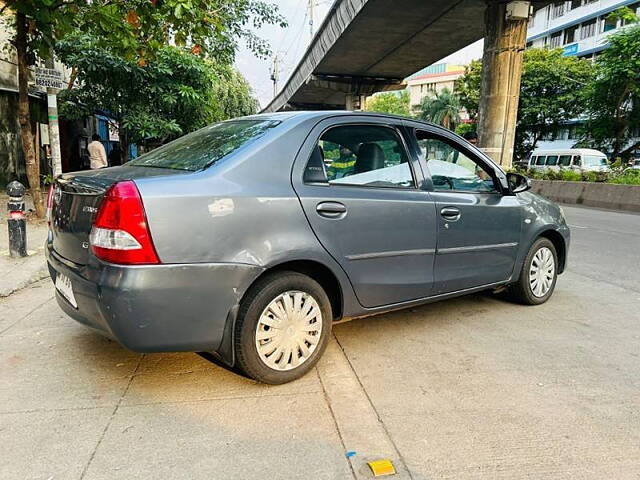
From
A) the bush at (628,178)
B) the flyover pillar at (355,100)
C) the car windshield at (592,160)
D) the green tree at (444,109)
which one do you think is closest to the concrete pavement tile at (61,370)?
the bush at (628,178)

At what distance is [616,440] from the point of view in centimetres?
253

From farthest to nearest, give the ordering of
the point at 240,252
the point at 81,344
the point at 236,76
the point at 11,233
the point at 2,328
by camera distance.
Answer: the point at 236,76, the point at 11,233, the point at 2,328, the point at 81,344, the point at 240,252

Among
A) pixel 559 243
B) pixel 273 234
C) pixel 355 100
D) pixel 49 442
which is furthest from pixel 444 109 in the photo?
pixel 49 442

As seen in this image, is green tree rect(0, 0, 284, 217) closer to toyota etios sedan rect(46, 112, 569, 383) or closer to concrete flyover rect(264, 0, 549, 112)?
toyota etios sedan rect(46, 112, 569, 383)

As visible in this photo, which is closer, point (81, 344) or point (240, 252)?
point (240, 252)

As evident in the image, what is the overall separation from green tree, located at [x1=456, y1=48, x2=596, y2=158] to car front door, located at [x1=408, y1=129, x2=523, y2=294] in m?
36.9

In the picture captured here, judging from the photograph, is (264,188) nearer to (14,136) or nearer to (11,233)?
(11,233)

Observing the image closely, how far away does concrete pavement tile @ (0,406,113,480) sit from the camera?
2242 millimetres

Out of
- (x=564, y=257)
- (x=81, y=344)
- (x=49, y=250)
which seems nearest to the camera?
(x=49, y=250)

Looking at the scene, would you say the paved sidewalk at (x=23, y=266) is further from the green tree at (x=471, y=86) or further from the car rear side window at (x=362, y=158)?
the green tree at (x=471, y=86)

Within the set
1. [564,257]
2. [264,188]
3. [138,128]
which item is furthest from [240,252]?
[138,128]

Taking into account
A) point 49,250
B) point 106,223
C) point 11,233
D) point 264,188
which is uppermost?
point 264,188

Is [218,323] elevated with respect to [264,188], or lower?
lower

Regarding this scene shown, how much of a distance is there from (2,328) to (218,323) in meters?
2.37
